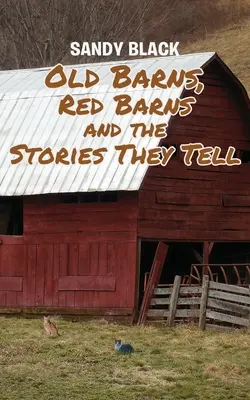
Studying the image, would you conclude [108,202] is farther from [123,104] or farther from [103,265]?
[123,104]

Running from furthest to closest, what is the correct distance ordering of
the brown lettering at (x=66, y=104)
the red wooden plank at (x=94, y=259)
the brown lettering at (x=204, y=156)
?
the brown lettering at (x=66, y=104) → the brown lettering at (x=204, y=156) → the red wooden plank at (x=94, y=259)

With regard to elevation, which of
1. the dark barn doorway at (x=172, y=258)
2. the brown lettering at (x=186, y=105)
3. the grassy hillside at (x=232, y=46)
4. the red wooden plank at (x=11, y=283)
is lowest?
the red wooden plank at (x=11, y=283)

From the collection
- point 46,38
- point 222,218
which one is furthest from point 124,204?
point 46,38

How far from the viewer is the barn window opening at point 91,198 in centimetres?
2442

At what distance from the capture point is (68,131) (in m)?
25.2

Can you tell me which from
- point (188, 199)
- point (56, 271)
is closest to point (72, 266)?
point (56, 271)

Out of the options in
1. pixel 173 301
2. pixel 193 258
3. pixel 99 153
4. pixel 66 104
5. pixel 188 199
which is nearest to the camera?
pixel 173 301

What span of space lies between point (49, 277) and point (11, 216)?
2.54 metres

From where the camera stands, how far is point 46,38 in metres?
46.7

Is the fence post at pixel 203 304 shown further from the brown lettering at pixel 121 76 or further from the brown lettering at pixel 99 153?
the brown lettering at pixel 121 76

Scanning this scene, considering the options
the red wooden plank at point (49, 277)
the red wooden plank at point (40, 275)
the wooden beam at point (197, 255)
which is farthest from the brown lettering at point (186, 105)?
the red wooden plank at point (40, 275)

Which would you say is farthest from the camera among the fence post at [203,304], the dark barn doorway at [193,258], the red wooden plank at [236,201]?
the dark barn doorway at [193,258]

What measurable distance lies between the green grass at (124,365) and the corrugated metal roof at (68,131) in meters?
3.66

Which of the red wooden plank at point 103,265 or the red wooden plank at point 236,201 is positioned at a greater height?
the red wooden plank at point 236,201
